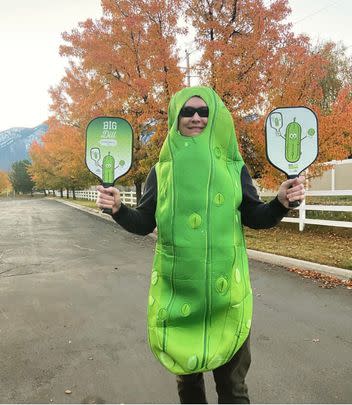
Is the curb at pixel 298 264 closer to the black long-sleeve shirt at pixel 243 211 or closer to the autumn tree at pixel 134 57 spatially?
the black long-sleeve shirt at pixel 243 211

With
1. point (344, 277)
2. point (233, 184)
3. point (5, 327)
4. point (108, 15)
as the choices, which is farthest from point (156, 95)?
point (233, 184)

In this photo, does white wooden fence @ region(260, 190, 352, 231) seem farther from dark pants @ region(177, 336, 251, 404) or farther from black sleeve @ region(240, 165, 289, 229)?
dark pants @ region(177, 336, 251, 404)

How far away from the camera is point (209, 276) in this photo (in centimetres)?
172

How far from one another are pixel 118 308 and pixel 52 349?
3.90 feet

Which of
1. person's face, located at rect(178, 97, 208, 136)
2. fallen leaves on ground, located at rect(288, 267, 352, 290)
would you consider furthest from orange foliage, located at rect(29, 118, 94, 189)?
person's face, located at rect(178, 97, 208, 136)

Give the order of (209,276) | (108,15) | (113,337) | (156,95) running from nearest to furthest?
(209,276) → (113,337) → (156,95) → (108,15)

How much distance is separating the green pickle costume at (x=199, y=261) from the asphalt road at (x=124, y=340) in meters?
1.12

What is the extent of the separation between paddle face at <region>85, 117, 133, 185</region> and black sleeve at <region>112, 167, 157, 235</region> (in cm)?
22

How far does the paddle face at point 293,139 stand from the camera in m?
1.75

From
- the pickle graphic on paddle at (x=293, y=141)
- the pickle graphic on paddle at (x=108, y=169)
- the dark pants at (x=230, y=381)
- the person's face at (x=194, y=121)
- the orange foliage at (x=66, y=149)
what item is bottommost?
the dark pants at (x=230, y=381)

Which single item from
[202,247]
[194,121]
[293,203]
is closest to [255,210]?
[293,203]

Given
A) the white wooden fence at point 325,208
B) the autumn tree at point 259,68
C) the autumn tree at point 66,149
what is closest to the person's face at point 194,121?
the white wooden fence at point 325,208

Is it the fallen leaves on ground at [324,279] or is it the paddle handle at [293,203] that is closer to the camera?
the paddle handle at [293,203]

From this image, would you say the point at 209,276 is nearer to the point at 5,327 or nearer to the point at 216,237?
the point at 216,237
